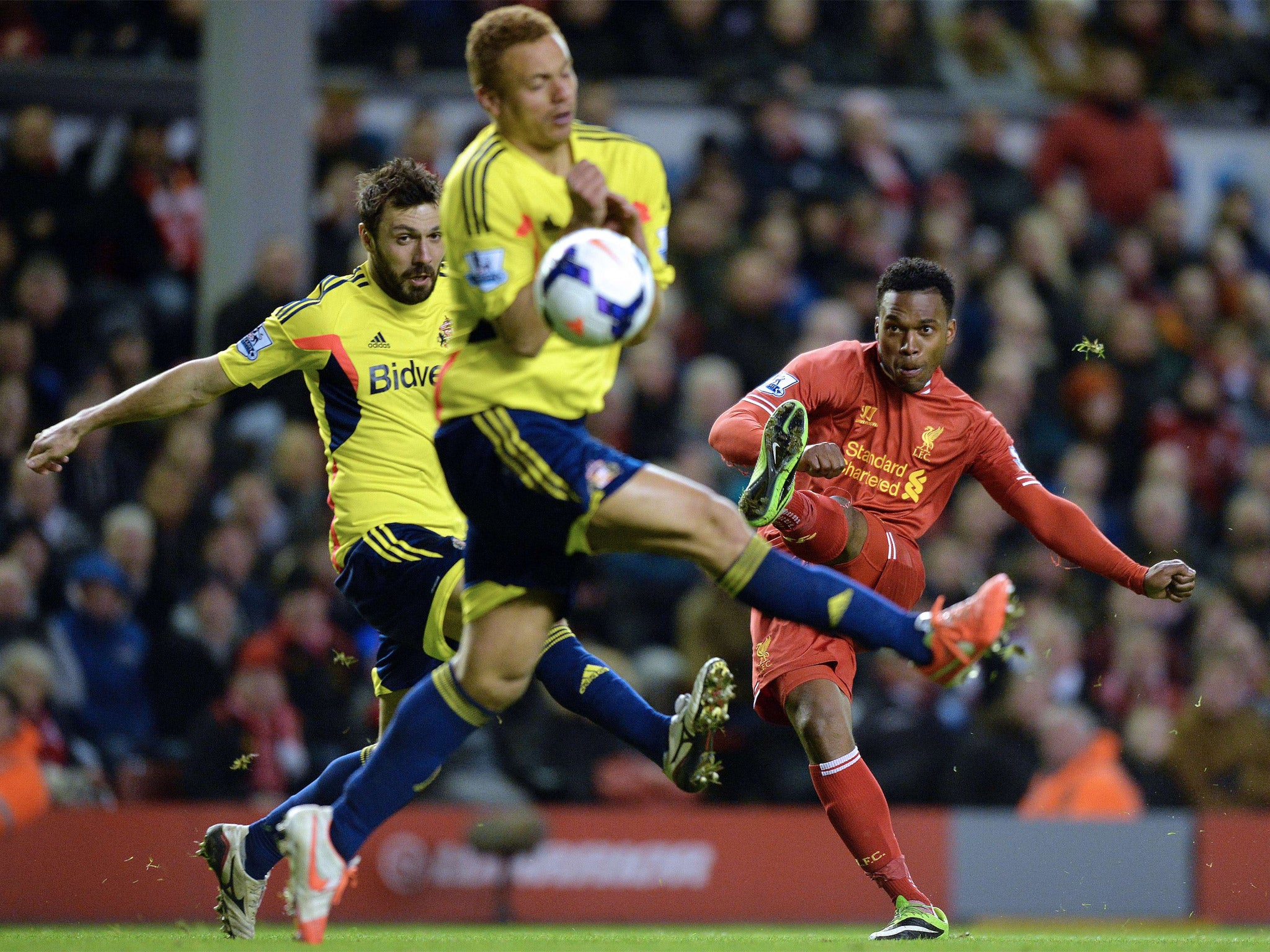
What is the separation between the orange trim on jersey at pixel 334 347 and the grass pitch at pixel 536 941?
194cm

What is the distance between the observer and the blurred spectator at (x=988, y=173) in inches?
462

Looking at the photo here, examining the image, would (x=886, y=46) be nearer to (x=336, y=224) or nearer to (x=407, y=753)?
Answer: (x=336, y=224)

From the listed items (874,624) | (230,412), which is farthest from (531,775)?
(874,624)

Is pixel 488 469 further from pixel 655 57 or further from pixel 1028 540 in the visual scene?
pixel 655 57

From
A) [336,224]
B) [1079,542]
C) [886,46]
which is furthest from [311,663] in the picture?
[886,46]

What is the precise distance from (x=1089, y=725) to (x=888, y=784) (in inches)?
50.6

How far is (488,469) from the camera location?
4.33 metres

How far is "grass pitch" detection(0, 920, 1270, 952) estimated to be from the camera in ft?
16.7

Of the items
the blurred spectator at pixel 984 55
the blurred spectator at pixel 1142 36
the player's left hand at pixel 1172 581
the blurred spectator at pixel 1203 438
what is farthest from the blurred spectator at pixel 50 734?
the blurred spectator at pixel 1142 36

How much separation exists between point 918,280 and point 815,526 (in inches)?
38.2

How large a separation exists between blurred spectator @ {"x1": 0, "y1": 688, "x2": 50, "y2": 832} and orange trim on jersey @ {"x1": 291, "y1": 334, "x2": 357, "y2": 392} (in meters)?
3.56

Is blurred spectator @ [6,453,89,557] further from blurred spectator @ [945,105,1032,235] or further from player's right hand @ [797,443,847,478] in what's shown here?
blurred spectator @ [945,105,1032,235]

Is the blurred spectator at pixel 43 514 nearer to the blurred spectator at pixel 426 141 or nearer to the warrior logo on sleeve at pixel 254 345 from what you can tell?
the blurred spectator at pixel 426 141

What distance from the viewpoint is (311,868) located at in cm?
455
